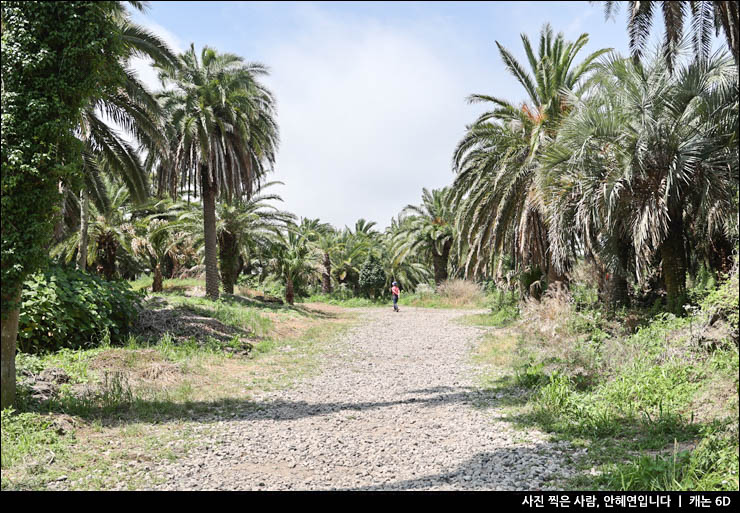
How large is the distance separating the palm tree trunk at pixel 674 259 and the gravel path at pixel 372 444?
502cm

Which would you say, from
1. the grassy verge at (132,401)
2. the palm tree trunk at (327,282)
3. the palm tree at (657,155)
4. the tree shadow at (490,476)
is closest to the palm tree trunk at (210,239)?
the grassy verge at (132,401)

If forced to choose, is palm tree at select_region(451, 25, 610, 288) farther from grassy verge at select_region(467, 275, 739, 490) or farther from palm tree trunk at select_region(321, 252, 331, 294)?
palm tree trunk at select_region(321, 252, 331, 294)

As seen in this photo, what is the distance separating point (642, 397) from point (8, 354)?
7.96 meters

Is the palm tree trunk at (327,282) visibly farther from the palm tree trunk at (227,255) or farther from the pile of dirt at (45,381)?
the pile of dirt at (45,381)

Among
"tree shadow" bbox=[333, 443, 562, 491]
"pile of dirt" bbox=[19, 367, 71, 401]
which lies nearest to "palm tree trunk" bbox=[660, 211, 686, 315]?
"tree shadow" bbox=[333, 443, 562, 491]

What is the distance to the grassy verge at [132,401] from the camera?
4.98 metres

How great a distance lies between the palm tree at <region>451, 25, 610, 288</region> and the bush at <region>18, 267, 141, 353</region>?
10.9 metres

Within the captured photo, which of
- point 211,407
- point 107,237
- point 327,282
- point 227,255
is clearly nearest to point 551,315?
point 211,407

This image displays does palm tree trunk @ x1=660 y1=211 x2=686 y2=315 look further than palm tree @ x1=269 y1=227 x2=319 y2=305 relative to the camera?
No

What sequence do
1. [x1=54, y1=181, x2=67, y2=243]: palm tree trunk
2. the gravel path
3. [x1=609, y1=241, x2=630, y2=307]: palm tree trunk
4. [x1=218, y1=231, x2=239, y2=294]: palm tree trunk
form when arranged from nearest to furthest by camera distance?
the gravel path < [x1=54, y1=181, x2=67, y2=243]: palm tree trunk < [x1=609, y1=241, x2=630, y2=307]: palm tree trunk < [x1=218, y1=231, x2=239, y2=294]: palm tree trunk

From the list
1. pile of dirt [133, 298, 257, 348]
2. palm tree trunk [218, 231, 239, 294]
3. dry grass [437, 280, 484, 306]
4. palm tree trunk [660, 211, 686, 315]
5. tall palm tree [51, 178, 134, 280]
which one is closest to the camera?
palm tree trunk [660, 211, 686, 315]

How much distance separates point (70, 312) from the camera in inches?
390

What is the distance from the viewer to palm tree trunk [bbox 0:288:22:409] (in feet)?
19.7

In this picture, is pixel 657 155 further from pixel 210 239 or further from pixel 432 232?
pixel 432 232
